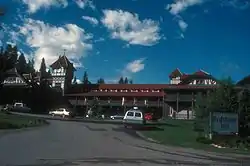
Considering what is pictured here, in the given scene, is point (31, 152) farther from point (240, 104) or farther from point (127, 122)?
point (127, 122)

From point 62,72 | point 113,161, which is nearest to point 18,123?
point 113,161

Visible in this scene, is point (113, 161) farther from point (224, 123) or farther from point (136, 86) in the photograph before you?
point (136, 86)

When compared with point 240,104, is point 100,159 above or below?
below

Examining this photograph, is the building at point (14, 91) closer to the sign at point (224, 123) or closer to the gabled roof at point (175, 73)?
the gabled roof at point (175, 73)

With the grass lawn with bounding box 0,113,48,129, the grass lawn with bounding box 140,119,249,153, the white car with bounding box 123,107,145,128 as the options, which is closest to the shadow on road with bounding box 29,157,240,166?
the grass lawn with bounding box 140,119,249,153

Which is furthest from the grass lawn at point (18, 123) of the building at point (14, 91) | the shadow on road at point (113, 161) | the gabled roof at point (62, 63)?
the gabled roof at point (62, 63)

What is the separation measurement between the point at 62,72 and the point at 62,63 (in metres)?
2.73

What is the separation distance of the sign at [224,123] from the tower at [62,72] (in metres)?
76.4

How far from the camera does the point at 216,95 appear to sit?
91.9 ft

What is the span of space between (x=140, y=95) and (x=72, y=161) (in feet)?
241

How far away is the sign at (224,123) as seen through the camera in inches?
Result: 1003

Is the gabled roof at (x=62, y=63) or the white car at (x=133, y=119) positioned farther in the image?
the gabled roof at (x=62, y=63)

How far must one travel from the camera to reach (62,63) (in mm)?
106312

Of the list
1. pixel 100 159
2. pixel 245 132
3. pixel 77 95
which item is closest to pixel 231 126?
pixel 245 132
